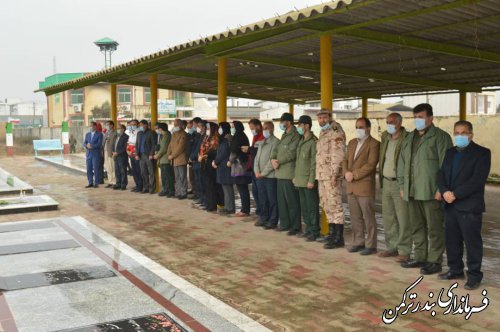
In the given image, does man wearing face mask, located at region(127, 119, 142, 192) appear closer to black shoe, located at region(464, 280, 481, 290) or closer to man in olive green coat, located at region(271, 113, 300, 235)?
man in olive green coat, located at region(271, 113, 300, 235)

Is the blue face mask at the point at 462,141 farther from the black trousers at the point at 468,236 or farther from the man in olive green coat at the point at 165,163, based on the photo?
the man in olive green coat at the point at 165,163

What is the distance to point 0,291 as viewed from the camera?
5.14 metres

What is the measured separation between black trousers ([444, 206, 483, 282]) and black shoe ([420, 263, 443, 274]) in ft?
1.31

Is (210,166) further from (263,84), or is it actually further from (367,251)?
(263,84)

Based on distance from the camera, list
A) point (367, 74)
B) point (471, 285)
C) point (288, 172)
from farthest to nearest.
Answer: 1. point (367, 74)
2. point (288, 172)
3. point (471, 285)

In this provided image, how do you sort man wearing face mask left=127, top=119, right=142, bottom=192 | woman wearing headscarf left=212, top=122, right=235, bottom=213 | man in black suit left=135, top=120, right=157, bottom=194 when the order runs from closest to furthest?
woman wearing headscarf left=212, top=122, right=235, bottom=213, man in black suit left=135, top=120, right=157, bottom=194, man wearing face mask left=127, top=119, right=142, bottom=192

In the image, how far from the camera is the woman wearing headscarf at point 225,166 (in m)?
9.23

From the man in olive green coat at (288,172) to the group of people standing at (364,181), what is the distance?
2 cm

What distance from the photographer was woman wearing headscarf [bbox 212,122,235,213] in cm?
923

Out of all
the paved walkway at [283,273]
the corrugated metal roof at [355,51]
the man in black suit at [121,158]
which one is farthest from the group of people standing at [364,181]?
the man in black suit at [121,158]

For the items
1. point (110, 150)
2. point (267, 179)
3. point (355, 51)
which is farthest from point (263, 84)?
point (267, 179)

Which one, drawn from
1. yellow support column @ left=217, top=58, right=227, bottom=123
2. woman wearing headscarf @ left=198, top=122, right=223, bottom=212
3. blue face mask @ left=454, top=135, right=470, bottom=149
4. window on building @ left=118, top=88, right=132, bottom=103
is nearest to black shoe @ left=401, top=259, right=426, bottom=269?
blue face mask @ left=454, top=135, right=470, bottom=149

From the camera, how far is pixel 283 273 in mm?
5703

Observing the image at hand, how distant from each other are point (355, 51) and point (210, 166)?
351 cm
